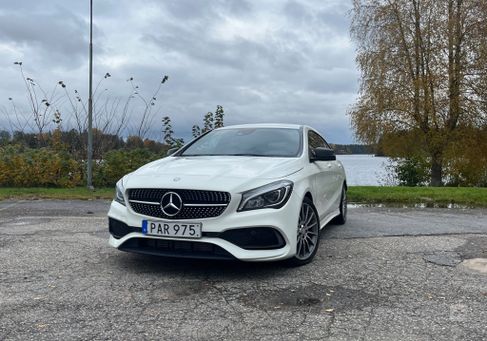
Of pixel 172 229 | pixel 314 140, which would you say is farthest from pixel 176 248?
pixel 314 140

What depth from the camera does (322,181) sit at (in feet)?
19.5

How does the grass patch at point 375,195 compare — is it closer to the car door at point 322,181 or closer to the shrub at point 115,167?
the shrub at point 115,167

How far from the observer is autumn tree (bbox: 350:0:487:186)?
20984 millimetres

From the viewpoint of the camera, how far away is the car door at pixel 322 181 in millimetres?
5577

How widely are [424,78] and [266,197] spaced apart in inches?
755

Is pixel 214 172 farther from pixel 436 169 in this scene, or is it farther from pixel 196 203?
pixel 436 169

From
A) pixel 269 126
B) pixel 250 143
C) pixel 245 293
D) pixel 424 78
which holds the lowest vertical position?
pixel 245 293

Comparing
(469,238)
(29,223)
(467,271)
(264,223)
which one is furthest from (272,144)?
(29,223)

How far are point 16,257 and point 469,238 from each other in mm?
5638

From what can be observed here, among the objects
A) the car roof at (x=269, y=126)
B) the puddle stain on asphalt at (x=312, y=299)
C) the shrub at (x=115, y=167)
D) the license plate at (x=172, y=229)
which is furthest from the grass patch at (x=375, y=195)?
the puddle stain on asphalt at (x=312, y=299)

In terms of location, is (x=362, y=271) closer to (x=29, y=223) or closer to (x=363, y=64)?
(x=29, y=223)

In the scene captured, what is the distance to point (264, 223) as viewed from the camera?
4.26 m

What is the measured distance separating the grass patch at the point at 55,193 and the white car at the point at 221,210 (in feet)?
21.8

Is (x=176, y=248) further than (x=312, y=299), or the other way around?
(x=176, y=248)
